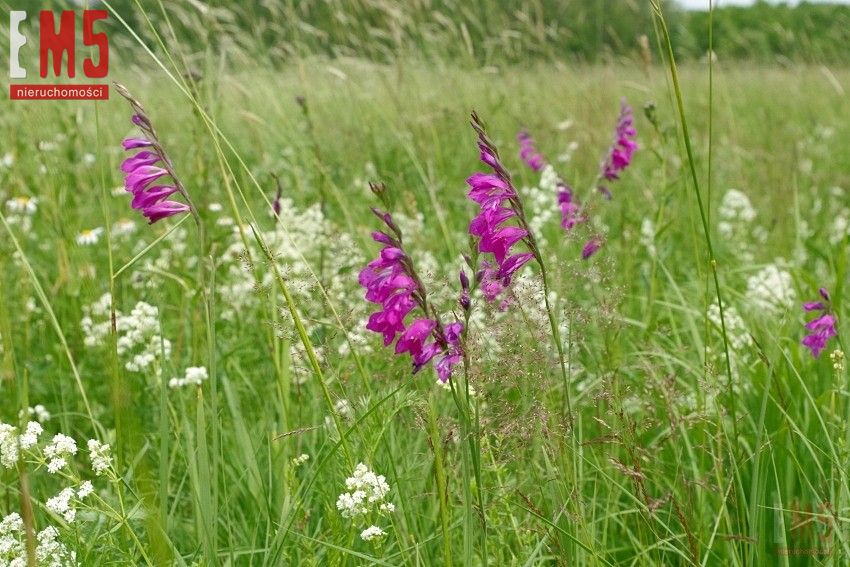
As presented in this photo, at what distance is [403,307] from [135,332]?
135 cm

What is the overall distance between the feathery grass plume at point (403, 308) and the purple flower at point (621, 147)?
5.49 feet

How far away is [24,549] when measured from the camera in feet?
4.83

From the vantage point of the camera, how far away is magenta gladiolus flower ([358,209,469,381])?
4.20ft

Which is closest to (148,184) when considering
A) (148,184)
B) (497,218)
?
(148,184)

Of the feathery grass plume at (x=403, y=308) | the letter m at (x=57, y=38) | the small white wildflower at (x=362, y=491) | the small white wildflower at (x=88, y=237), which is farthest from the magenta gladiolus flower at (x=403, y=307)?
the letter m at (x=57, y=38)

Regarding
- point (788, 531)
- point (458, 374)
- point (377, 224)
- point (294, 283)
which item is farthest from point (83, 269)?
point (788, 531)

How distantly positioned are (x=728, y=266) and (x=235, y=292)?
1.92 m

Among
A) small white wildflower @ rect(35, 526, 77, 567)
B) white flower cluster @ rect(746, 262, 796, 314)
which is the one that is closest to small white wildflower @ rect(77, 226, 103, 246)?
small white wildflower @ rect(35, 526, 77, 567)

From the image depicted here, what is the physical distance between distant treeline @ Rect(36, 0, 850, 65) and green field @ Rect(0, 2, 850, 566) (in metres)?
0.45

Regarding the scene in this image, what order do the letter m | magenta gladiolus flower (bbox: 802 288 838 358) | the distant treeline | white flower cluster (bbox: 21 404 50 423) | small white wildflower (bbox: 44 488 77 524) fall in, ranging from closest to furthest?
small white wildflower (bbox: 44 488 77 524), magenta gladiolus flower (bbox: 802 288 838 358), white flower cluster (bbox: 21 404 50 423), the letter m, the distant treeline

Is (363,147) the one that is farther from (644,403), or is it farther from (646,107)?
(644,403)

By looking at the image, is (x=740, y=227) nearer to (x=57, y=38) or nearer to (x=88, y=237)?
(x=88, y=237)

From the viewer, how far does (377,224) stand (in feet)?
12.1

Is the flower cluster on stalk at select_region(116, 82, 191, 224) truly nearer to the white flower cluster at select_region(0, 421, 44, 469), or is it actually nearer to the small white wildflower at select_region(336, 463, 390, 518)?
the white flower cluster at select_region(0, 421, 44, 469)
